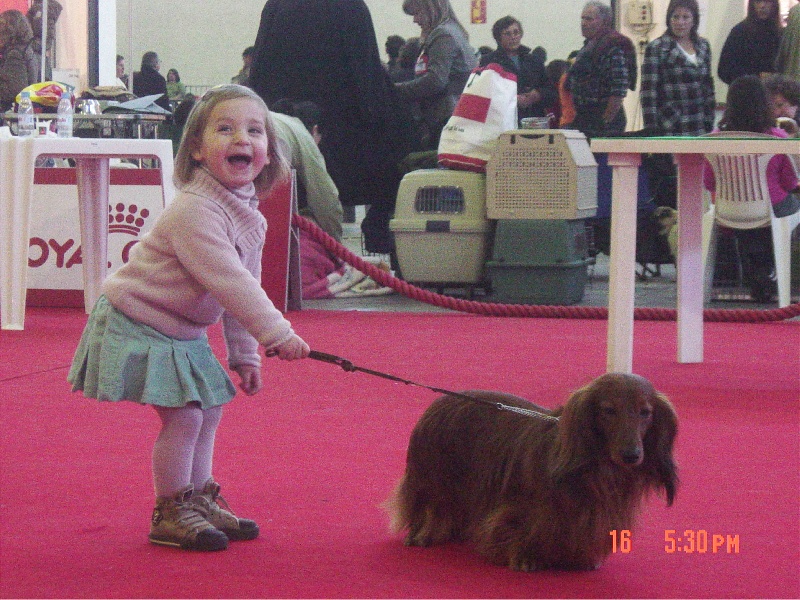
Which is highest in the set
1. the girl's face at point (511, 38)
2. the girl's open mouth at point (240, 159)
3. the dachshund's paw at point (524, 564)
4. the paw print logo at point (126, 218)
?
the girl's face at point (511, 38)

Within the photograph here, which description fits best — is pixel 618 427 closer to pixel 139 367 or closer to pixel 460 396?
pixel 460 396

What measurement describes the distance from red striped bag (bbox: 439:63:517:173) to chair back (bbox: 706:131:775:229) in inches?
37.6

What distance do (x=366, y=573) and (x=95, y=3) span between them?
9.09 metres

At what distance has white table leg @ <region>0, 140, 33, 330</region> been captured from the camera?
441 centimetres

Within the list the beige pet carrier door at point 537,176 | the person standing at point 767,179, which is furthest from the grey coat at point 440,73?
the person standing at point 767,179

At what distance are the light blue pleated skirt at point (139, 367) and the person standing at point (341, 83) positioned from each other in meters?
4.19

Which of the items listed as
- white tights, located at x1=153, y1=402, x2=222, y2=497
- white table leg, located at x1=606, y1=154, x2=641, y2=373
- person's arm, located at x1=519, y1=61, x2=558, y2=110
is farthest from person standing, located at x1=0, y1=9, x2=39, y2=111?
white tights, located at x1=153, y1=402, x2=222, y2=497

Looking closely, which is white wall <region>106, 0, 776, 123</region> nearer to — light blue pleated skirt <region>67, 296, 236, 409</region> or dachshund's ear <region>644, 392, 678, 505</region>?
light blue pleated skirt <region>67, 296, 236, 409</region>

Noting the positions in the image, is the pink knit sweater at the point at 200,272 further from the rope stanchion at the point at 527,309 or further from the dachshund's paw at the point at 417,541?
the rope stanchion at the point at 527,309

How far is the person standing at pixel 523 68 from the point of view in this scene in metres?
7.52

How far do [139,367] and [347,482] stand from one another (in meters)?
0.54

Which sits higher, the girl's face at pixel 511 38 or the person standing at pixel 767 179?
the girl's face at pixel 511 38

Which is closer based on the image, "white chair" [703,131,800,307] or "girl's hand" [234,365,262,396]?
"girl's hand" [234,365,262,396]

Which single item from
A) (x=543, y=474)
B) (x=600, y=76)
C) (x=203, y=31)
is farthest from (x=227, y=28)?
(x=543, y=474)
